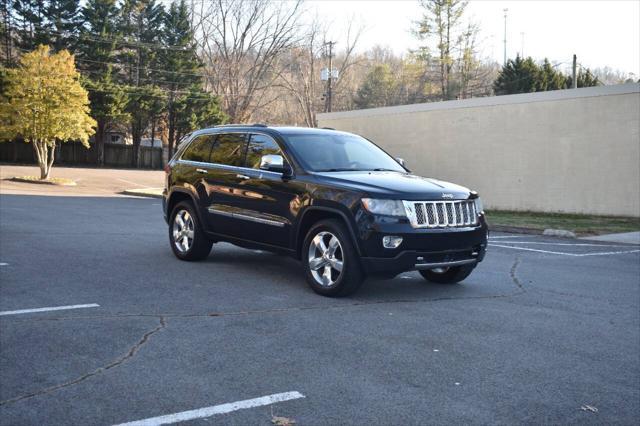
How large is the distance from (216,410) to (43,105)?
3304 centimetres

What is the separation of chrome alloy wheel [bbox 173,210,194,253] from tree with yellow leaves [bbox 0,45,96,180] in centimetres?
2613

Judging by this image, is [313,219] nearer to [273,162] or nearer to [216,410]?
[273,162]

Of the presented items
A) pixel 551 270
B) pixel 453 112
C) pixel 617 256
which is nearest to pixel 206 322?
pixel 551 270

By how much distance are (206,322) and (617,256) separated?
8.80m

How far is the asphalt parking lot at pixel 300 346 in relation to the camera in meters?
4.30

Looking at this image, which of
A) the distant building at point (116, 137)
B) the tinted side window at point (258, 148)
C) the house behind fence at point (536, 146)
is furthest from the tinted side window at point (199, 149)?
the distant building at point (116, 137)

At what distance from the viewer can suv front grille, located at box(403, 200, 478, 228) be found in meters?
7.36

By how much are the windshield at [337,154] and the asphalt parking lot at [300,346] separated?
145cm

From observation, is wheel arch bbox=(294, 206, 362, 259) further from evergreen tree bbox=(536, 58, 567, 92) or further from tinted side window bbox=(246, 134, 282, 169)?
evergreen tree bbox=(536, 58, 567, 92)

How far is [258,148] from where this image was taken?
8.91 metres

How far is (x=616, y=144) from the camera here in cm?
2036

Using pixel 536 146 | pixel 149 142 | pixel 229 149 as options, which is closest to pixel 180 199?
pixel 229 149

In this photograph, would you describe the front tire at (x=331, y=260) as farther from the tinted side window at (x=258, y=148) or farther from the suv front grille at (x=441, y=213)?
the tinted side window at (x=258, y=148)

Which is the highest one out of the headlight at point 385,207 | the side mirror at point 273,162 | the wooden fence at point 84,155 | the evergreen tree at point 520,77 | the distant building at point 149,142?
the evergreen tree at point 520,77
